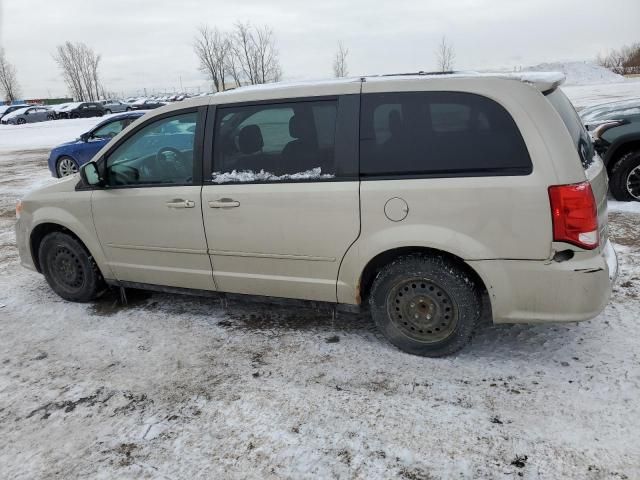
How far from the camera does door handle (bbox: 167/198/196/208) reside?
3729mm

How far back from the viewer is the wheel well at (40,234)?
14.9 feet

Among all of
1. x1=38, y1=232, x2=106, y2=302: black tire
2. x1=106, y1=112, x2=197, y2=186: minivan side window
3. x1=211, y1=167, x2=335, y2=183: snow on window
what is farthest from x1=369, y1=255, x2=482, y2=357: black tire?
x1=38, y1=232, x2=106, y2=302: black tire

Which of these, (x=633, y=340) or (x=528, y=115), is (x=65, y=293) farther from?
(x=633, y=340)

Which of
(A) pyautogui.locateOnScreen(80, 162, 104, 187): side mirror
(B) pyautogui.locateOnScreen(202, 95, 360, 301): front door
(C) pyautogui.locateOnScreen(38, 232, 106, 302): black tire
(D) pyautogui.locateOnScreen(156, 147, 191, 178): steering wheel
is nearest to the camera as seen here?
(B) pyautogui.locateOnScreen(202, 95, 360, 301): front door

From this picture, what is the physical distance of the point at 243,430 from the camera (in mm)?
2766

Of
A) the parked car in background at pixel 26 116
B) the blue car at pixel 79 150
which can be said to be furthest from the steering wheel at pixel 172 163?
the parked car in background at pixel 26 116

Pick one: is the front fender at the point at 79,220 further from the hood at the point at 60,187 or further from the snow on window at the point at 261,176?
the snow on window at the point at 261,176

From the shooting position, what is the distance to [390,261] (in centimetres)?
334

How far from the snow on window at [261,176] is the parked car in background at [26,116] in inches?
1909

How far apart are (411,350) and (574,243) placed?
4.02ft

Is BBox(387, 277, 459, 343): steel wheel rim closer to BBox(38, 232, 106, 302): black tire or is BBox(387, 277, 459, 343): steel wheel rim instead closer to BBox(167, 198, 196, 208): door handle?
BBox(167, 198, 196, 208): door handle

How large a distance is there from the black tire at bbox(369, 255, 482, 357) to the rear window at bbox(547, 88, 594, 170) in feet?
3.27

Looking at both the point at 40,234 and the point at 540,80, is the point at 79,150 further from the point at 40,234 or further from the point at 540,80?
the point at 540,80

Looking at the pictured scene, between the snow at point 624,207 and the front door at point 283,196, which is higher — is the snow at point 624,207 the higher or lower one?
the lower one
